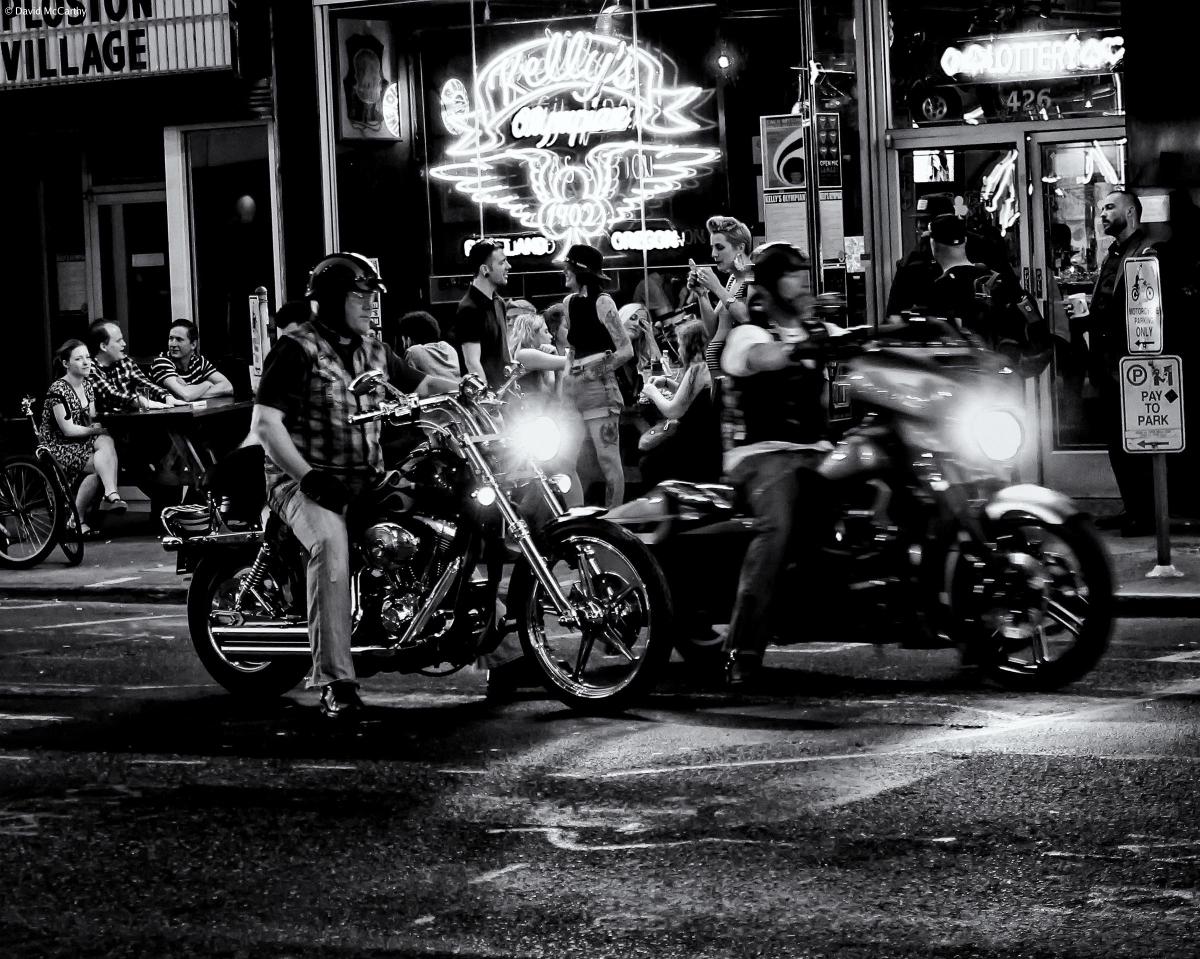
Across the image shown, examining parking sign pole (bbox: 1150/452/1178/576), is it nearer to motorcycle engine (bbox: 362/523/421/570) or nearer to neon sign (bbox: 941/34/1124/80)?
neon sign (bbox: 941/34/1124/80)

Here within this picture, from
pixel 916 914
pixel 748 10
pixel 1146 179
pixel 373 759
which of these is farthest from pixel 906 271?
pixel 916 914

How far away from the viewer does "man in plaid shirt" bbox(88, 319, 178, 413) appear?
14859 mm

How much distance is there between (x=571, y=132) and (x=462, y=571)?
320 inches

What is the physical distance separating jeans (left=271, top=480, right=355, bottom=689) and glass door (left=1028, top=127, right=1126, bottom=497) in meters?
7.76

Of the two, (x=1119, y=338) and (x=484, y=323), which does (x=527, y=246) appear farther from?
(x=1119, y=338)

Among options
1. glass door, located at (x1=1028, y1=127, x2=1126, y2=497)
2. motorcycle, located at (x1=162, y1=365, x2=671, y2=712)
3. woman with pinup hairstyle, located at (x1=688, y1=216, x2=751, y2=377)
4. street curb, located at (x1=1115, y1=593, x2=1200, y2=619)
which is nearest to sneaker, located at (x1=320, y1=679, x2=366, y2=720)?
motorcycle, located at (x1=162, y1=365, x2=671, y2=712)

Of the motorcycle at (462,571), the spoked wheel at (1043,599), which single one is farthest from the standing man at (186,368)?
the spoked wheel at (1043,599)

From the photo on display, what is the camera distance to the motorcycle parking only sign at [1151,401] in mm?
11016

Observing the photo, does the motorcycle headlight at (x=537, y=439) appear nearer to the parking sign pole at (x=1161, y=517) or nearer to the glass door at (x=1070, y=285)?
the parking sign pole at (x=1161, y=517)

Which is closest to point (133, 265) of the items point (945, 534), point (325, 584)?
point (325, 584)

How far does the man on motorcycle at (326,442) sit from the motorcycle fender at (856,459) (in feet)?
6.24

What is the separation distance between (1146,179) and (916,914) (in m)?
9.63

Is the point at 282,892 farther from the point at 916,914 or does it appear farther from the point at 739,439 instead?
the point at 739,439

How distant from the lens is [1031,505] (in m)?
7.83
